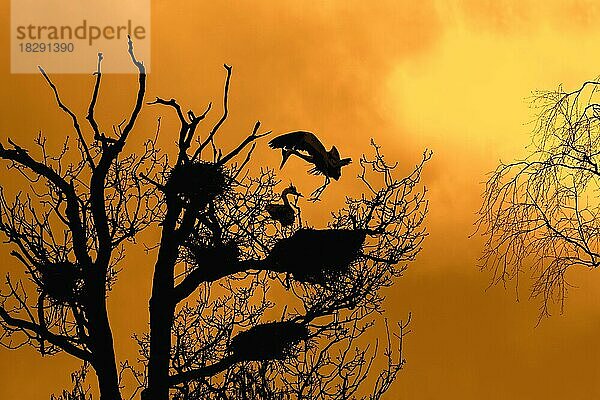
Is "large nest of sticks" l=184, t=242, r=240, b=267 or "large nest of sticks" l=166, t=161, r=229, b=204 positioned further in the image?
"large nest of sticks" l=184, t=242, r=240, b=267

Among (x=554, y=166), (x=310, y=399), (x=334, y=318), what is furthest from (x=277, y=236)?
(x=554, y=166)

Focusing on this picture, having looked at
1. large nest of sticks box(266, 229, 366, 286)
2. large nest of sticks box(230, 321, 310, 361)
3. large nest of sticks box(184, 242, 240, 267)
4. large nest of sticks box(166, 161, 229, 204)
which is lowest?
large nest of sticks box(230, 321, 310, 361)

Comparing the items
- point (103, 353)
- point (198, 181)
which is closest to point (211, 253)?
point (198, 181)

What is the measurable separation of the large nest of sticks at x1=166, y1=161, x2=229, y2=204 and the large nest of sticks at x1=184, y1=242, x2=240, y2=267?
554 millimetres

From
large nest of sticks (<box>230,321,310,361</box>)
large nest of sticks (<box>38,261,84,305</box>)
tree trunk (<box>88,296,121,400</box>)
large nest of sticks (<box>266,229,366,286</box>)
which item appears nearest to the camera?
large nest of sticks (<box>266,229,366,286</box>)

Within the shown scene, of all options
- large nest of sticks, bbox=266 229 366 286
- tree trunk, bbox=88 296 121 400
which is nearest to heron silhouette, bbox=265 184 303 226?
large nest of sticks, bbox=266 229 366 286

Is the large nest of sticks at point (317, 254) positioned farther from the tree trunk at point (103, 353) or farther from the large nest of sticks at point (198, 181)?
the tree trunk at point (103, 353)

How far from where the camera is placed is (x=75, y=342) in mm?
10141

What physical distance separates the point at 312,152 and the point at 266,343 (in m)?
1.94

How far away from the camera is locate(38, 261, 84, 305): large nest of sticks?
10.2 m

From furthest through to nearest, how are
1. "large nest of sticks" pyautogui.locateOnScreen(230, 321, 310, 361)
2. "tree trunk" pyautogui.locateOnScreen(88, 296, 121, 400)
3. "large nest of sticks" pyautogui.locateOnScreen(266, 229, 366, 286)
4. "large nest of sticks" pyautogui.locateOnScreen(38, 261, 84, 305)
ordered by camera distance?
"large nest of sticks" pyautogui.locateOnScreen(38, 261, 84, 305) < "tree trunk" pyautogui.locateOnScreen(88, 296, 121, 400) < "large nest of sticks" pyautogui.locateOnScreen(230, 321, 310, 361) < "large nest of sticks" pyautogui.locateOnScreen(266, 229, 366, 286)

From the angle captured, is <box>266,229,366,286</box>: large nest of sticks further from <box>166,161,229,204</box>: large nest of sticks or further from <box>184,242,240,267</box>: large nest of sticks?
<box>166,161,229,204</box>: large nest of sticks

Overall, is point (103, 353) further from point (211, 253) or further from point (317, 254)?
point (317, 254)

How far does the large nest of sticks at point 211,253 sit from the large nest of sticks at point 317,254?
399mm
